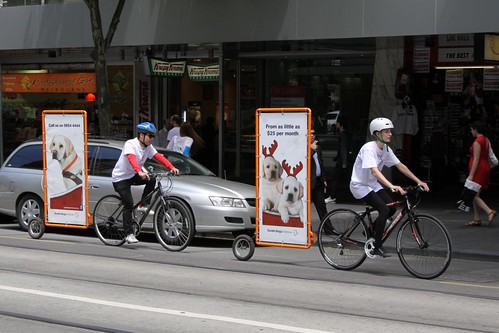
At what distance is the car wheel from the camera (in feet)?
46.5

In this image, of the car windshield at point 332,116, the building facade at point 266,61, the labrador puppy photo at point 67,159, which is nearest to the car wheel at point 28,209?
the labrador puppy photo at point 67,159

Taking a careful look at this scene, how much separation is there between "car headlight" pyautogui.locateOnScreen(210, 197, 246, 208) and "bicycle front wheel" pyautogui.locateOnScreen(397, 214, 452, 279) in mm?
3251

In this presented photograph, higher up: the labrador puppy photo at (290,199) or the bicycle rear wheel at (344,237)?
the labrador puppy photo at (290,199)

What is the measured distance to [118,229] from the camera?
12.7 meters

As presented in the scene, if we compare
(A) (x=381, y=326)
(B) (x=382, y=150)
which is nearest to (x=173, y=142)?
(B) (x=382, y=150)

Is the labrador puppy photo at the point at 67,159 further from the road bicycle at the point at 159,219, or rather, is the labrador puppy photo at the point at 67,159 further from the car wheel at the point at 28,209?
the car wheel at the point at 28,209

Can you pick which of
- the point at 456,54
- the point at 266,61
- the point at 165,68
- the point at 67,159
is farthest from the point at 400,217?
the point at 266,61

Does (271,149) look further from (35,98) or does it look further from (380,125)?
(35,98)

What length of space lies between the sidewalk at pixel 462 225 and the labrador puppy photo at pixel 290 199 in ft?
8.98

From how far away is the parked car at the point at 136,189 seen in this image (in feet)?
41.5

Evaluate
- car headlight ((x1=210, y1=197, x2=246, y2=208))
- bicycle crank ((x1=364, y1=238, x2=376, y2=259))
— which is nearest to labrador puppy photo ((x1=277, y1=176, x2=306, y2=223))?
bicycle crank ((x1=364, y1=238, x2=376, y2=259))

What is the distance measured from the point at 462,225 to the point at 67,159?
700 cm

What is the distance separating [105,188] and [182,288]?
467 cm

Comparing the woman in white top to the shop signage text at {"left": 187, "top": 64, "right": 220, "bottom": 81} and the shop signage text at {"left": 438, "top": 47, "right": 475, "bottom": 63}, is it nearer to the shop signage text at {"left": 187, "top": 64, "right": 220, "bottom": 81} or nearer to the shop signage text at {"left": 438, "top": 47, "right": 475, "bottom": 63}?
the shop signage text at {"left": 187, "top": 64, "right": 220, "bottom": 81}
